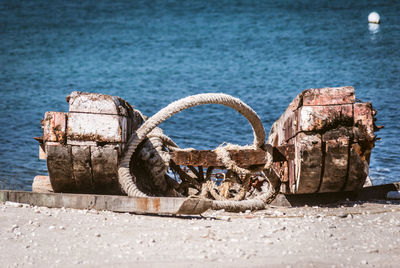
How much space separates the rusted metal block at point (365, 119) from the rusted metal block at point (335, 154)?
0.12 meters

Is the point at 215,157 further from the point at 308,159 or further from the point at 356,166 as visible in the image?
the point at 356,166

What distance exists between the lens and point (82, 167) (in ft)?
11.0

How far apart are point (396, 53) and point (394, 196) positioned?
981 cm

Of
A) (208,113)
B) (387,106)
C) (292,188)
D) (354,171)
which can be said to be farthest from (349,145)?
(208,113)

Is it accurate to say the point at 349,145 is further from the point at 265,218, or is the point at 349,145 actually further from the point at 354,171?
the point at 265,218

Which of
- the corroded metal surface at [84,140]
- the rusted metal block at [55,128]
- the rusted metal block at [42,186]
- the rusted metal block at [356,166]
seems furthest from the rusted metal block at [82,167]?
the rusted metal block at [356,166]

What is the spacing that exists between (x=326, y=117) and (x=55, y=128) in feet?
6.71

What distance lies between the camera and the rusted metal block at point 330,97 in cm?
Result: 363

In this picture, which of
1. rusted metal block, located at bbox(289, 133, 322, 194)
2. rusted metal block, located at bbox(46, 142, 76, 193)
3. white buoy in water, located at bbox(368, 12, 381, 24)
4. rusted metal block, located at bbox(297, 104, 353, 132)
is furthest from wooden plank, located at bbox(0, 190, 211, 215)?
white buoy in water, located at bbox(368, 12, 381, 24)

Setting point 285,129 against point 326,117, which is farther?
point 285,129

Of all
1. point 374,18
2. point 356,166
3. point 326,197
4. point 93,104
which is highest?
point 374,18

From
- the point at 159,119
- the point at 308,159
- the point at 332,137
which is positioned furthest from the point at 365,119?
the point at 159,119

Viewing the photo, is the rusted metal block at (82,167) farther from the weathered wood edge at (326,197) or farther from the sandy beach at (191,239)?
the weathered wood edge at (326,197)

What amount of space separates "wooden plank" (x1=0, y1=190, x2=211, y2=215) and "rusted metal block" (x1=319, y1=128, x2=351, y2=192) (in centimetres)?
110
